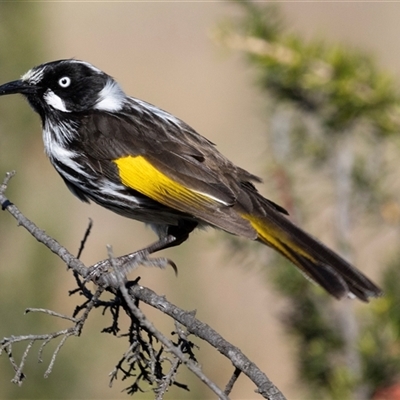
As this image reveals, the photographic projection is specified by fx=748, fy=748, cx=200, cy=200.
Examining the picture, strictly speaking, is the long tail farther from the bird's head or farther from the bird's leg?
the bird's head

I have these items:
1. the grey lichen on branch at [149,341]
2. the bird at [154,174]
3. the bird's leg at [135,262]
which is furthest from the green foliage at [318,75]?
the grey lichen on branch at [149,341]

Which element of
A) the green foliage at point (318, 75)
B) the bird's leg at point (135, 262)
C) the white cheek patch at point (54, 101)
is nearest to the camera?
the bird's leg at point (135, 262)

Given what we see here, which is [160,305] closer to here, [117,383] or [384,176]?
[384,176]

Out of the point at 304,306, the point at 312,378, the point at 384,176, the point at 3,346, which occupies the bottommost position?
the point at 3,346

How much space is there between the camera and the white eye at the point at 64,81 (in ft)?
13.1

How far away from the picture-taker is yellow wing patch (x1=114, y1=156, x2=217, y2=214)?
345cm

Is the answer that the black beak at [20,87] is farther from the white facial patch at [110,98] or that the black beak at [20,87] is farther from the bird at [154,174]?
the white facial patch at [110,98]

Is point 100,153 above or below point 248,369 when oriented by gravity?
above

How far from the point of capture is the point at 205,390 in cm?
513

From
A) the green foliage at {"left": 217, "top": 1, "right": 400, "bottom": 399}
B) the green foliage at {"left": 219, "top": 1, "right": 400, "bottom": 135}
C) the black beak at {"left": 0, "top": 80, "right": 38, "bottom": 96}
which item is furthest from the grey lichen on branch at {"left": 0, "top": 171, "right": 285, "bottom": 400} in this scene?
the green foliage at {"left": 219, "top": 1, "right": 400, "bottom": 135}

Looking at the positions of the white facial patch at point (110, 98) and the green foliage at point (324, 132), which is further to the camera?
the white facial patch at point (110, 98)

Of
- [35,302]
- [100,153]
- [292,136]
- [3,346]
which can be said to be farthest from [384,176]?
[35,302]

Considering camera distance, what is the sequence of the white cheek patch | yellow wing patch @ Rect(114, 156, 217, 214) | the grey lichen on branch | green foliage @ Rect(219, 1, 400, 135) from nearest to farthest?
the grey lichen on branch, yellow wing patch @ Rect(114, 156, 217, 214), green foliage @ Rect(219, 1, 400, 135), the white cheek patch

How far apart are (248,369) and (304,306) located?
1.58m
